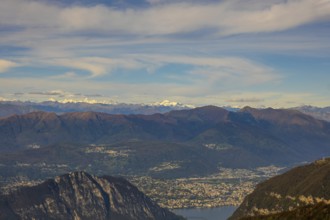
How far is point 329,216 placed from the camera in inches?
7318

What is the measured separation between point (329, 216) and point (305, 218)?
1132cm

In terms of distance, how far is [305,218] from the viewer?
642 ft
